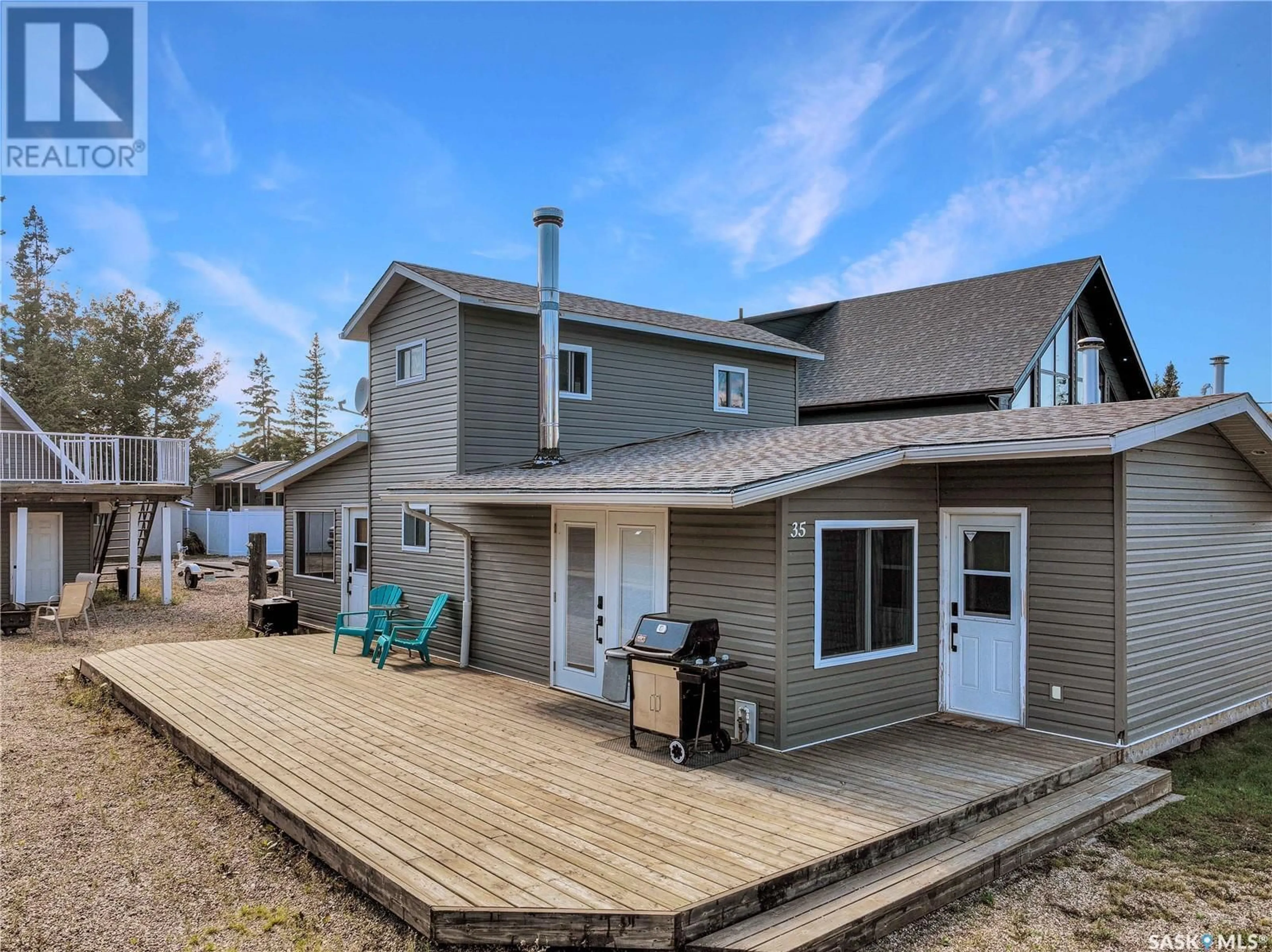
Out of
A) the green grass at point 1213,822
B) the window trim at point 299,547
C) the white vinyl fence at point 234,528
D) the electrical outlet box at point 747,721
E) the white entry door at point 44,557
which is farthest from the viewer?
the white vinyl fence at point 234,528

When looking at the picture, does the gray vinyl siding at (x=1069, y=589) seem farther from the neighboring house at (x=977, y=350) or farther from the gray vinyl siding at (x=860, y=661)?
the neighboring house at (x=977, y=350)

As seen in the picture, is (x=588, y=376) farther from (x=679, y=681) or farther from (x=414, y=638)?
(x=679, y=681)

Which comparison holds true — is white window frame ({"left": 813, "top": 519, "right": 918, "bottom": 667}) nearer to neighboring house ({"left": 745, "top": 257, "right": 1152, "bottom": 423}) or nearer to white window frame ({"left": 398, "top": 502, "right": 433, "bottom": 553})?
white window frame ({"left": 398, "top": 502, "right": 433, "bottom": 553})

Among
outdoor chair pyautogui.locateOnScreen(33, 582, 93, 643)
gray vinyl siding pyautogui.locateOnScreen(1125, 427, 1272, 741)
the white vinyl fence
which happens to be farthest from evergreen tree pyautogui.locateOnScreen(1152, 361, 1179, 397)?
outdoor chair pyautogui.locateOnScreen(33, 582, 93, 643)

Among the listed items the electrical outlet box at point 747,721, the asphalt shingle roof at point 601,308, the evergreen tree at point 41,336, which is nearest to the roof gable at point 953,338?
the asphalt shingle roof at point 601,308

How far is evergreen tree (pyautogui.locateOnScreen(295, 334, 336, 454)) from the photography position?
49719 mm

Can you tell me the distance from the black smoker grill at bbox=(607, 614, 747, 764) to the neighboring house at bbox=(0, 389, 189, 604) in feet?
45.3

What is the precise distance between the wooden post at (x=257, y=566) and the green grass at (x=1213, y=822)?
45.0 feet

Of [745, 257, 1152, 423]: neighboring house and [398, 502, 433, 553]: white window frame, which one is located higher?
[745, 257, 1152, 423]: neighboring house

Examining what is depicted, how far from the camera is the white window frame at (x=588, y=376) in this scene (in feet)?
36.3

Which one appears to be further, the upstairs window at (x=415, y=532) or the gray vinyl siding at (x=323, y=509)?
the gray vinyl siding at (x=323, y=509)

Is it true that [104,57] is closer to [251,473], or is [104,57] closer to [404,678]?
[404,678]

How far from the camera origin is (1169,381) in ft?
133

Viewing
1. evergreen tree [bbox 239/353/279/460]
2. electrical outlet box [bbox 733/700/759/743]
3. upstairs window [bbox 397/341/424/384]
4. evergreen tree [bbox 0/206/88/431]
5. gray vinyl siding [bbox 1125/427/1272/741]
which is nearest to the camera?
electrical outlet box [bbox 733/700/759/743]
